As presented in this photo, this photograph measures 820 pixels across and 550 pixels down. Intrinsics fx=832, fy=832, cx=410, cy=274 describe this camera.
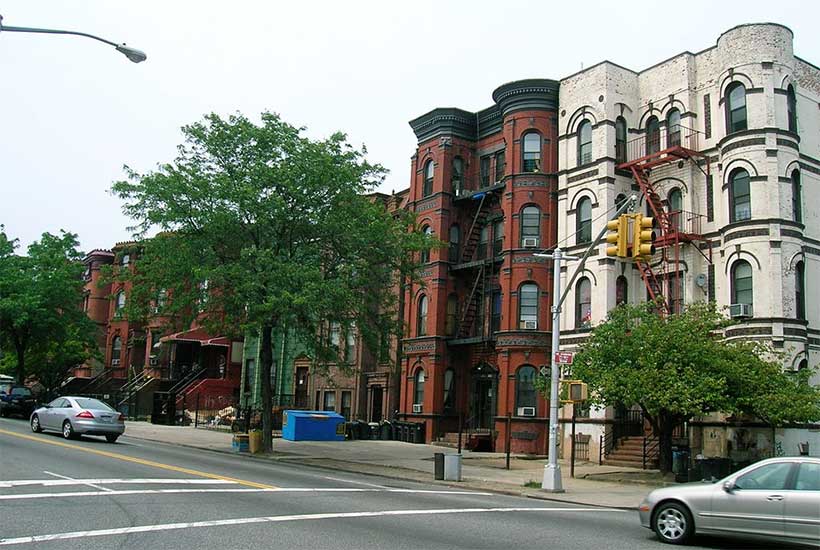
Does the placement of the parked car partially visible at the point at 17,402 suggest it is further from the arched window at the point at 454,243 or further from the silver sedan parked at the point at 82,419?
the arched window at the point at 454,243

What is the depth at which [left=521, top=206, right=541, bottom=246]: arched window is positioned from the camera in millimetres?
35556

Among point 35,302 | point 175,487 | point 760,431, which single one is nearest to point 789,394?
point 760,431

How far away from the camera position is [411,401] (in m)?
39.1

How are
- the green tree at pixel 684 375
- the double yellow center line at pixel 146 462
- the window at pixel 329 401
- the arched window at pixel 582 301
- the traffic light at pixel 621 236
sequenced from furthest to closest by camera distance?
the window at pixel 329 401, the arched window at pixel 582 301, the green tree at pixel 684 375, the double yellow center line at pixel 146 462, the traffic light at pixel 621 236

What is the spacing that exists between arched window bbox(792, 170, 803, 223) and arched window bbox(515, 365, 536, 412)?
11538mm

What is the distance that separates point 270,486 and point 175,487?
1927 millimetres

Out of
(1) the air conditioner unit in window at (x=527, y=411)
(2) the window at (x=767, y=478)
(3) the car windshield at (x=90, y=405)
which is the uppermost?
(1) the air conditioner unit in window at (x=527, y=411)

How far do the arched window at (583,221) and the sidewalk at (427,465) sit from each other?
896cm

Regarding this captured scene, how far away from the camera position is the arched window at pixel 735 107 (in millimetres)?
29309

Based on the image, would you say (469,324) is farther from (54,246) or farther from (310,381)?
(54,246)

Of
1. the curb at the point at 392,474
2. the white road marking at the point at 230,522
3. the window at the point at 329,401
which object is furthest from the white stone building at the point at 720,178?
the window at the point at 329,401

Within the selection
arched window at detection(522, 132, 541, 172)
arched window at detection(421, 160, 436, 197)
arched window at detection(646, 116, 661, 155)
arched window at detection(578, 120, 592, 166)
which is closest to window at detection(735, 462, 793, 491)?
arched window at detection(646, 116, 661, 155)

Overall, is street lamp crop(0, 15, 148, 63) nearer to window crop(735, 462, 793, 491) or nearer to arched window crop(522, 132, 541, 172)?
window crop(735, 462, 793, 491)

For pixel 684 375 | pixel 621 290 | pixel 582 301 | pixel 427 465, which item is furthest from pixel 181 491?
pixel 621 290
